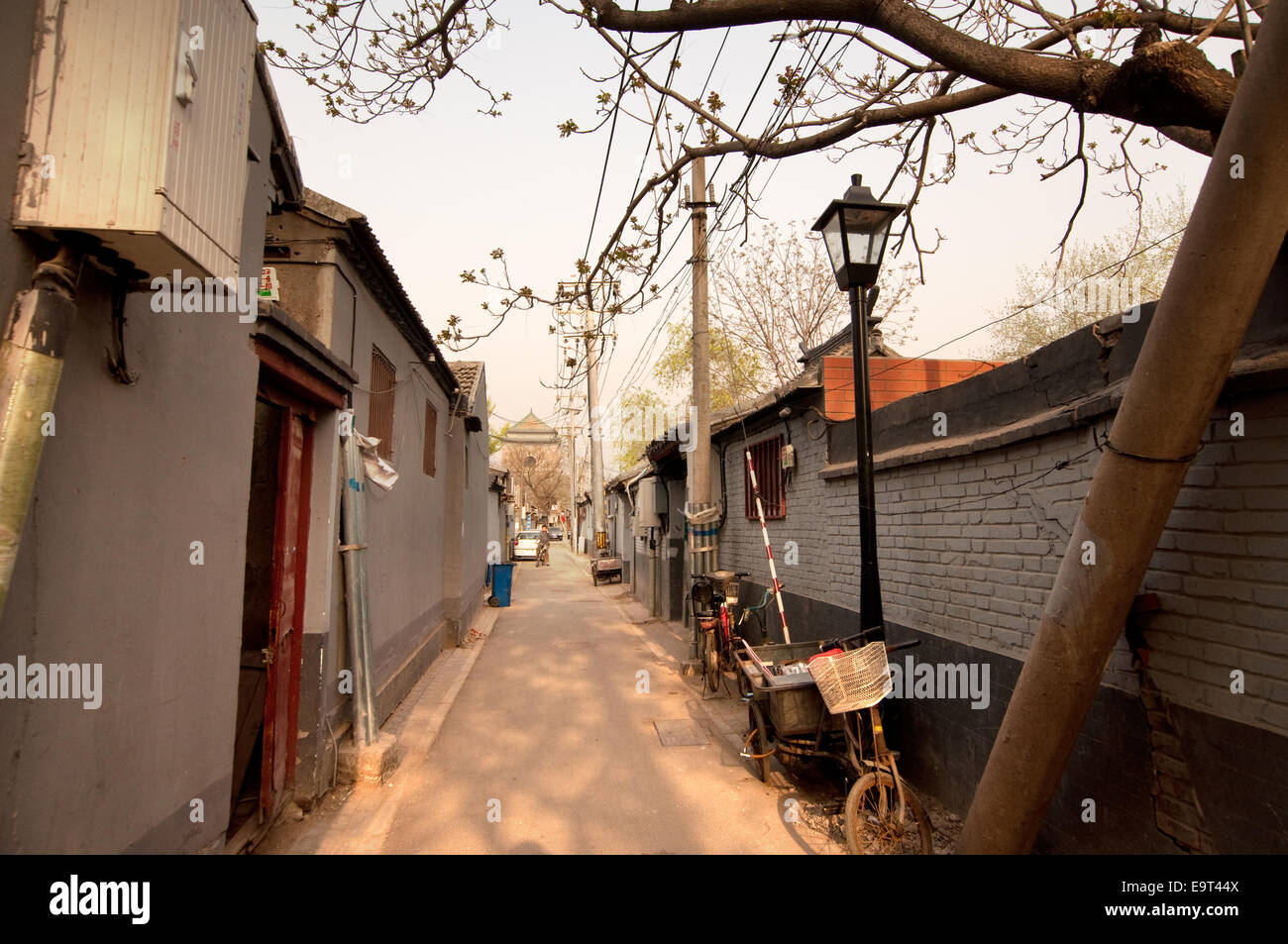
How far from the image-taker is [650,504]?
14625 mm

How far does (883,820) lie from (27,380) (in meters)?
4.35

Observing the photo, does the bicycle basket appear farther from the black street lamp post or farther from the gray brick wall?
the gray brick wall

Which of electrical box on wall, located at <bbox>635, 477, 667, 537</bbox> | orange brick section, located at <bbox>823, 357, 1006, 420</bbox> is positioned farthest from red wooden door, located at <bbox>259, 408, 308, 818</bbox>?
electrical box on wall, located at <bbox>635, 477, 667, 537</bbox>

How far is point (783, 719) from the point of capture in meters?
4.49

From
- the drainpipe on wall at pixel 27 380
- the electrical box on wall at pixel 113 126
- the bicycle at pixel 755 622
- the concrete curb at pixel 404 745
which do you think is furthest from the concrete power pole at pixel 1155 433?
the bicycle at pixel 755 622

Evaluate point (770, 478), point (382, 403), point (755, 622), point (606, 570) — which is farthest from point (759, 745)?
point (606, 570)

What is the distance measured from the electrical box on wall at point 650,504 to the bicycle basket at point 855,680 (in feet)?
33.1

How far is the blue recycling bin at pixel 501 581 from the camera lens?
15.9 m

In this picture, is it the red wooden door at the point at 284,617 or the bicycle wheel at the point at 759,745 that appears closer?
the red wooden door at the point at 284,617

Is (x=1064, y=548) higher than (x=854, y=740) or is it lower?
higher

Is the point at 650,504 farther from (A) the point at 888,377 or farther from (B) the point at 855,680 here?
(B) the point at 855,680

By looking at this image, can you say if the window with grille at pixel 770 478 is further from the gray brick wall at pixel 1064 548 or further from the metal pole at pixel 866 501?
the metal pole at pixel 866 501
